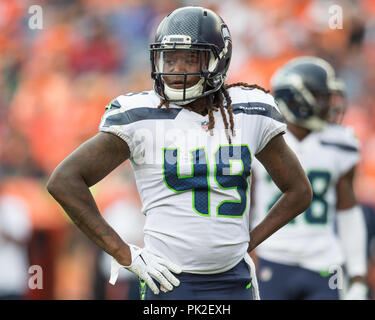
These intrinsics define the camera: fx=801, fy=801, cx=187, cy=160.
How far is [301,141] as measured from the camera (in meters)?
5.37

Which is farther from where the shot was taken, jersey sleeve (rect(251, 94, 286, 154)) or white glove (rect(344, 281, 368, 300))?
white glove (rect(344, 281, 368, 300))

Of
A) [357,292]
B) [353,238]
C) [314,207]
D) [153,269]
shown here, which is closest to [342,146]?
[314,207]

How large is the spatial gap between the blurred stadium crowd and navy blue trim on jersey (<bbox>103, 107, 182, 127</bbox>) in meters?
3.79

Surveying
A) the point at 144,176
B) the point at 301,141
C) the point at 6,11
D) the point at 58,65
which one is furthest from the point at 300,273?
the point at 6,11

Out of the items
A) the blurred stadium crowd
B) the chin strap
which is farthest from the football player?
the blurred stadium crowd

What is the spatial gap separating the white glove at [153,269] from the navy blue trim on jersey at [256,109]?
698mm

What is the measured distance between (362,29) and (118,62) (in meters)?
2.68

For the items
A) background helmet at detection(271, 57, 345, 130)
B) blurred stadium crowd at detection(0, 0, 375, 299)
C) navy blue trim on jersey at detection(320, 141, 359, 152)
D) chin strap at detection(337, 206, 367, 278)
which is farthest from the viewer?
blurred stadium crowd at detection(0, 0, 375, 299)

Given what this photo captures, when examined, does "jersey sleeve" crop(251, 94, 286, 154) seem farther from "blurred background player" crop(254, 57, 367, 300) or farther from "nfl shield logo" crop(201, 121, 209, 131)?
"blurred background player" crop(254, 57, 367, 300)

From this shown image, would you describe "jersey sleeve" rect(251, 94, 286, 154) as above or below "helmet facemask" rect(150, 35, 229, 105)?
below

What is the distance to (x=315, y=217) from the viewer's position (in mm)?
5152

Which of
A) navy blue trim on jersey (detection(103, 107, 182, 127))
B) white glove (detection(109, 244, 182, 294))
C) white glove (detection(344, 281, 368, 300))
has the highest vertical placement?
navy blue trim on jersey (detection(103, 107, 182, 127))

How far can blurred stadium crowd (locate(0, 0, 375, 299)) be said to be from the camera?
7297 mm

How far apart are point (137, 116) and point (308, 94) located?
254 centimetres
